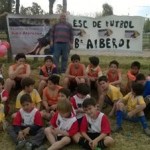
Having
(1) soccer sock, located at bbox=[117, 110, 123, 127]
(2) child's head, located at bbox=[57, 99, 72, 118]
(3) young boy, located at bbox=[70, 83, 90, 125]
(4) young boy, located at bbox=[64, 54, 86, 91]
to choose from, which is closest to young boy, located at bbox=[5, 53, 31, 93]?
(4) young boy, located at bbox=[64, 54, 86, 91]

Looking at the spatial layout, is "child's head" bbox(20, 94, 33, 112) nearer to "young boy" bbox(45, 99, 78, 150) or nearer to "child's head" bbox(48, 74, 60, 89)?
"young boy" bbox(45, 99, 78, 150)

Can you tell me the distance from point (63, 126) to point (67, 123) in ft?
0.25

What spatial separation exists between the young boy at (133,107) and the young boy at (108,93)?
302 millimetres

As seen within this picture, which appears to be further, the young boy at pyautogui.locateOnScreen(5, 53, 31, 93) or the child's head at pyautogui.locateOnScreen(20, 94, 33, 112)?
the young boy at pyautogui.locateOnScreen(5, 53, 31, 93)

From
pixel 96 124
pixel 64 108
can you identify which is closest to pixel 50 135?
pixel 64 108

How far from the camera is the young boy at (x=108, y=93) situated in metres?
7.30

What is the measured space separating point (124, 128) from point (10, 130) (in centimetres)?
201

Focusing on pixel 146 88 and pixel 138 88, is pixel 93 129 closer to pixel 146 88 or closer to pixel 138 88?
pixel 138 88

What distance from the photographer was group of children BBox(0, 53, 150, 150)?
598cm

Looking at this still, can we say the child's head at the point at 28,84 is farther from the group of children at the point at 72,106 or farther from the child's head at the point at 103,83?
the child's head at the point at 103,83

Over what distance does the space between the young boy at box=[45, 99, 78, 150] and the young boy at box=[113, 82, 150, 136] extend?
3.40ft

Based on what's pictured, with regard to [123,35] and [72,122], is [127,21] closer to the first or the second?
[123,35]

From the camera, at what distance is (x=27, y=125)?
21.0ft

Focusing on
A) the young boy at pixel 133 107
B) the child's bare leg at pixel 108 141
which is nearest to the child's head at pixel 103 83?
the young boy at pixel 133 107
